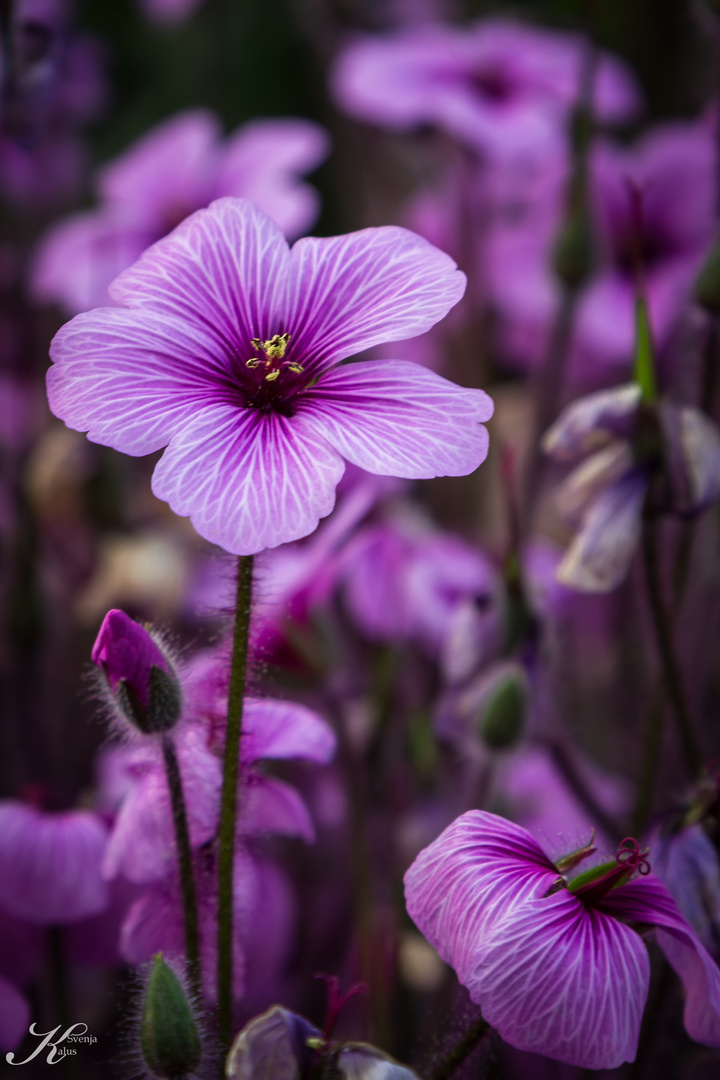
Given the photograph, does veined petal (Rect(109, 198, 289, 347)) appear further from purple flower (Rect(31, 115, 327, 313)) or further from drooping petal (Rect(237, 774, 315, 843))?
purple flower (Rect(31, 115, 327, 313))

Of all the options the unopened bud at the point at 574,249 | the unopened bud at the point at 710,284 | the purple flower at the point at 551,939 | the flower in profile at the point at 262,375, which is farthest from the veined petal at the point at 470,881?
the unopened bud at the point at 574,249

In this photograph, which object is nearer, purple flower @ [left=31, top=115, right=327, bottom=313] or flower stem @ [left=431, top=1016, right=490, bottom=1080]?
flower stem @ [left=431, top=1016, right=490, bottom=1080]

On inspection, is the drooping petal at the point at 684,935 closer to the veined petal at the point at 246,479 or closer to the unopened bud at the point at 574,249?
the veined petal at the point at 246,479

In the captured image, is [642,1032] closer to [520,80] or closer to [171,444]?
[171,444]

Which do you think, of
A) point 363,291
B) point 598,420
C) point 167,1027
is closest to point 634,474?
point 598,420

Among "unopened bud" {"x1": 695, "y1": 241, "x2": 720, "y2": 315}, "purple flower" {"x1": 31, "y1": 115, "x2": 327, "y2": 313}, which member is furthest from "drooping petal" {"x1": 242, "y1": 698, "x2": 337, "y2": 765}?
"purple flower" {"x1": 31, "y1": 115, "x2": 327, "y2": 313}

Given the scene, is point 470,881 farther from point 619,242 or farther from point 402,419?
point 619,242
